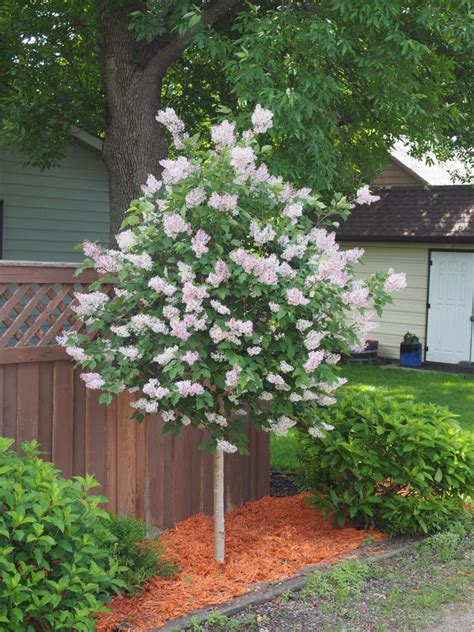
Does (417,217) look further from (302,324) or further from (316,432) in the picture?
(302,324)

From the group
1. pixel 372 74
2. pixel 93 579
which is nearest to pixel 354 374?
pixel 372 74

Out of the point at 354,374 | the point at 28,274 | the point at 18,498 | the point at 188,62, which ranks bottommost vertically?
the point at 354,374

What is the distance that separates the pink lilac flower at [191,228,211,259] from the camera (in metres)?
4.92

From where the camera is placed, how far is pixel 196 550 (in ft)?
19.5

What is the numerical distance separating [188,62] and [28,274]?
6.34 m

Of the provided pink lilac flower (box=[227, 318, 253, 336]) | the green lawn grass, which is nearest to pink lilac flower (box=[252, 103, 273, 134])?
pink lilac flower (box=[227, 318, 253, 336])

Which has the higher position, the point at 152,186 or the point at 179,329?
the point at 152,186

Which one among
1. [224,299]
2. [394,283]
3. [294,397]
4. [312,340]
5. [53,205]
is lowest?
[294,397]

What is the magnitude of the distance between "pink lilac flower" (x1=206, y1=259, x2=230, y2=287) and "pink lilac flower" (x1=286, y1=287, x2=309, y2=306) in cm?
38

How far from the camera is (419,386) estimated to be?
47.6ft

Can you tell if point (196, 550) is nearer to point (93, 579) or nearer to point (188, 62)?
point (93, 579)

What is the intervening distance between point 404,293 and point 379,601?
13.6m

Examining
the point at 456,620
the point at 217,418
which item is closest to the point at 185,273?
the point at 217,418

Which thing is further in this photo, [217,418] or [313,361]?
[217,418]
